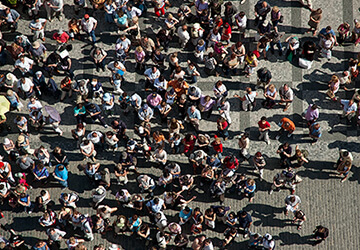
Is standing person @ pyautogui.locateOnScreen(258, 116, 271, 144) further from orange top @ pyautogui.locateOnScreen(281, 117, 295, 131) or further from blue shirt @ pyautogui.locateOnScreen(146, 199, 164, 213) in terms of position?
blue shirt @ pyautogui.locateOnScreen(146, 199, 164, 213)

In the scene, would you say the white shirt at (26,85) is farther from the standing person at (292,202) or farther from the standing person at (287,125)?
the standing person at (292,202)

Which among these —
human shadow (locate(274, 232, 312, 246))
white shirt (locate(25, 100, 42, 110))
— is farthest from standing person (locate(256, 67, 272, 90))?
white shirt (locate(25, 100, 42, 110))

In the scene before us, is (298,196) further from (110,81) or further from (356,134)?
(110,81)

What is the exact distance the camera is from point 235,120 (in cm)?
2295

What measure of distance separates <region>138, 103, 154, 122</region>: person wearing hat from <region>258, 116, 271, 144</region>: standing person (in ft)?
13.8

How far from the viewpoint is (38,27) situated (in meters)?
23.7

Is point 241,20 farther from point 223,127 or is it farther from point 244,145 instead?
point 244,145

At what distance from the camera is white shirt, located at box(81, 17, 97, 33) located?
23297mm

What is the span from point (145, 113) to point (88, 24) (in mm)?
4729

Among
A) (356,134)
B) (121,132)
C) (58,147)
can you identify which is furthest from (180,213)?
(356,134)

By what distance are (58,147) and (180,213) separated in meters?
5.41

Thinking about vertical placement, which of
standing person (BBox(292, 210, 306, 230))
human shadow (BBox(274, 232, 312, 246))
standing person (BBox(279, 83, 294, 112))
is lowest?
human shadow (BBox(274, 232, 312, 246))

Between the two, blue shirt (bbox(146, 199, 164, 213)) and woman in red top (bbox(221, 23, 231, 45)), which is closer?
blue shirt (bbox(146, 199, 164, 213))

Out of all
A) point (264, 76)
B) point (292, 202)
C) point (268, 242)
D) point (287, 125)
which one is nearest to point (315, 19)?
point (264, 76)
